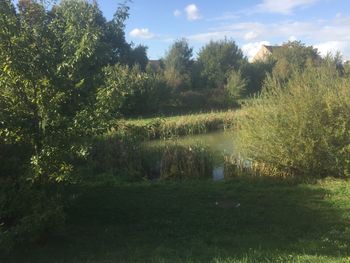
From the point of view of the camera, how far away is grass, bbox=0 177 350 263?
24.5 feet

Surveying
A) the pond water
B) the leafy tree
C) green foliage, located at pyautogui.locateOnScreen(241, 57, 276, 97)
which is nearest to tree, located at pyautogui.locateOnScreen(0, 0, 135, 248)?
the pond water

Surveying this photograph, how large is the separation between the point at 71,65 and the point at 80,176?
76.5 inches

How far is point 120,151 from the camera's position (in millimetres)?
17125

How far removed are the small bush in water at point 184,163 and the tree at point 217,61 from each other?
37.0m

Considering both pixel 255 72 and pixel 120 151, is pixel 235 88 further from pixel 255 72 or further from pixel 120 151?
pixel 120 151

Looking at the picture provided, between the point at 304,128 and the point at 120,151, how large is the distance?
6.64 m

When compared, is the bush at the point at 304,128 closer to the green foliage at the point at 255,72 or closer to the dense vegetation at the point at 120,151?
the dense vegetation at the point at 120,151

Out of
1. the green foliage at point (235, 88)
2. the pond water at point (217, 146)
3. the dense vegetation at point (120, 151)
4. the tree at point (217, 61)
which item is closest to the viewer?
the dense vegetation at point (120, 151)

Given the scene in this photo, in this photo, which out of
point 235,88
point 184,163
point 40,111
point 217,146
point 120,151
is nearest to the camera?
point 40,111

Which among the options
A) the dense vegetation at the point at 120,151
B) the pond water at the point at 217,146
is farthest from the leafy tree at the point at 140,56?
the dense vegetation at the point at 120,151

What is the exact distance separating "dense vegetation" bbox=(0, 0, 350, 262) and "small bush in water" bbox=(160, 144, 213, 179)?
4cm

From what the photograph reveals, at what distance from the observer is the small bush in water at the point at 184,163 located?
628 inches

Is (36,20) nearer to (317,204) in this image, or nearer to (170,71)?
(317,204)

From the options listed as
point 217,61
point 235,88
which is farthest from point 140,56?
point 235,88
